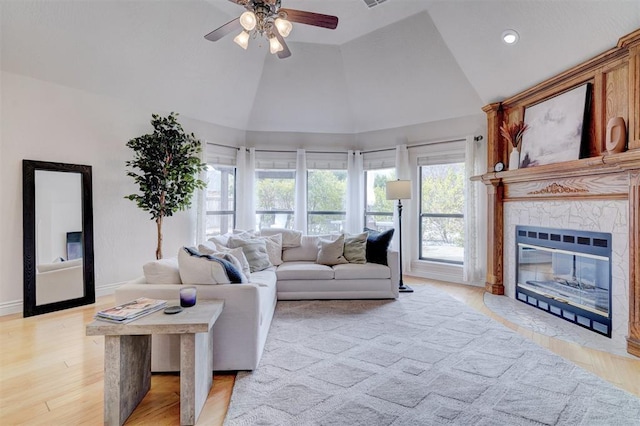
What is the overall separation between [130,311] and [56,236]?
114 inches

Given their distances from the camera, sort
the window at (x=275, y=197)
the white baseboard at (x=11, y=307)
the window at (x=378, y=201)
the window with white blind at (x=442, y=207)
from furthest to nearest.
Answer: the window at (x=275, y=197) → the window at (x=378, y=201) → the window with white blind at (x=442, y=207) → the white baseboard at (x=11, y=307)

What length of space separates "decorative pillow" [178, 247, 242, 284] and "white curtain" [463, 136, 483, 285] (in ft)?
13.2

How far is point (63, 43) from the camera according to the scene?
3715mm

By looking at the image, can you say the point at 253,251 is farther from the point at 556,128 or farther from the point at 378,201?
the point at 556,128

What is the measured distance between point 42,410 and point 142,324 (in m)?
0.92

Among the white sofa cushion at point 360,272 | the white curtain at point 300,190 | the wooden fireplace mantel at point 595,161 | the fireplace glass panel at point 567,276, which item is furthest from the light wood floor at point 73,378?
the white curtain at point 300,190

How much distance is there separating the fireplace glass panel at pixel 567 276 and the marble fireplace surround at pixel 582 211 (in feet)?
0.44

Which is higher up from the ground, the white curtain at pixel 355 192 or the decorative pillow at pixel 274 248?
the white curtain at pixel 355 192

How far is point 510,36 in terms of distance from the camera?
365 cm

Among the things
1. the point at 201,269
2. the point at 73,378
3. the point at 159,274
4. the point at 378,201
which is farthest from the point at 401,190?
the point at 73,378

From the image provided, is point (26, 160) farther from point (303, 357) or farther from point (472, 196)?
point (472, 196)

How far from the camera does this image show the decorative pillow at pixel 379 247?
4.45 meters

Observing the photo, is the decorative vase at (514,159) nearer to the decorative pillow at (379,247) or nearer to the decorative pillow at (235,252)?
the decorative pillow at (379,247)

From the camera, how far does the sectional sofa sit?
96.8 inches
